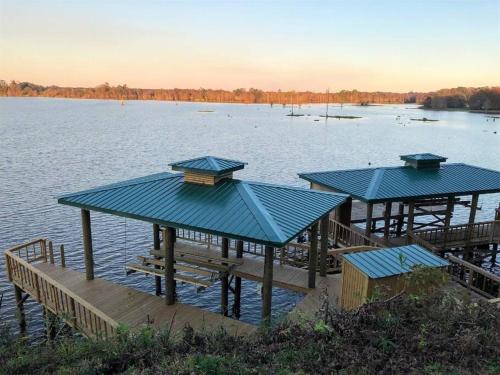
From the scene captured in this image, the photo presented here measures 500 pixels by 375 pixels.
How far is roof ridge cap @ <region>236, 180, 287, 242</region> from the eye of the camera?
404 inches

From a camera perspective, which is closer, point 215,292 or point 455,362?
point 455,362

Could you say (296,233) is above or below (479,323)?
above

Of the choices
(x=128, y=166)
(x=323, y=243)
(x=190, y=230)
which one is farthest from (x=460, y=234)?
(x=128, y=166)

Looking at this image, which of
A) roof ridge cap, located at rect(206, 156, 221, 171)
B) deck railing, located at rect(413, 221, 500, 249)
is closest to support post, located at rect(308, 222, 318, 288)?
roof ridge cap, located at rect(206, 156, 221, 171)

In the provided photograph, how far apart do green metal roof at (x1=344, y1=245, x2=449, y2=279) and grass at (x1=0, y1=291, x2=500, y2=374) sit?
37.1 inches

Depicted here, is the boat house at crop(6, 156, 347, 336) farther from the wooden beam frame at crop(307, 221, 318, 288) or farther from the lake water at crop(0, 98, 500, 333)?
the lake water at crop(0, 98, 500, 333)

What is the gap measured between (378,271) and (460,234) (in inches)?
493

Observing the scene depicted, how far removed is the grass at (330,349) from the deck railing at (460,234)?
10660mm

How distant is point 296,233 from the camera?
10555 millimetres

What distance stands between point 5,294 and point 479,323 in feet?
62.8

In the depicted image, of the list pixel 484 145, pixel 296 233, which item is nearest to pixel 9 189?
pixel 296 233

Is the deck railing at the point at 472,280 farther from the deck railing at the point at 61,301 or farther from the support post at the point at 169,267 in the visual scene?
the deck railing at the point at 61,301

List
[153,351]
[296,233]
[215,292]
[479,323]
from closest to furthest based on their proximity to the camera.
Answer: [153,351] < [479,323] < [296,233] < [215,292]

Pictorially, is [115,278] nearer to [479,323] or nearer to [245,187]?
[245,187]
